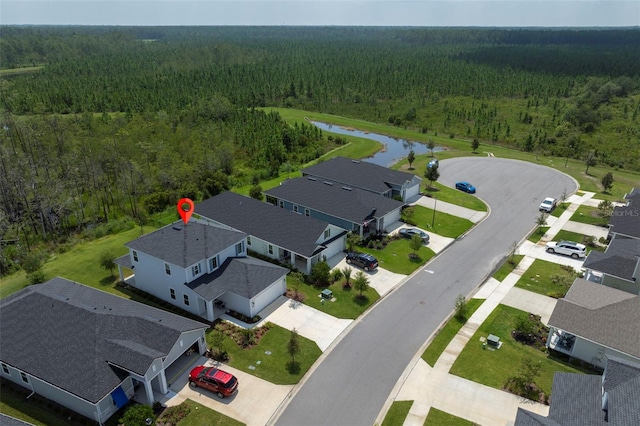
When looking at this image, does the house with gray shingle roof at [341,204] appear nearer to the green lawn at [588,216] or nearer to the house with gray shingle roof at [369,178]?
the house with gray shingle roof at [369,178]

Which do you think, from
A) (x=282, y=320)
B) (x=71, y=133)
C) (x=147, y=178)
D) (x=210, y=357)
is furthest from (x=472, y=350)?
(x=71, y=133)

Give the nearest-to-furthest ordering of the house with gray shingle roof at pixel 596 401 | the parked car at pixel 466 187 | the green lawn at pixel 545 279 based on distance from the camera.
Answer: the house with gray shingle roof at pixel 596 401
the green lawn at pixel 545 279
the parked car at pixel 466 187

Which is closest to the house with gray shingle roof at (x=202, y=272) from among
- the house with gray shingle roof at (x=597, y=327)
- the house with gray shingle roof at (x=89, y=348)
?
the house with gray shingle roof at (x=89, y=348)

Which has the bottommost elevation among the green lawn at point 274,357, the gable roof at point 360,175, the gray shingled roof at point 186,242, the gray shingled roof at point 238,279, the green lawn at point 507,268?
the green lawn at point 507,268

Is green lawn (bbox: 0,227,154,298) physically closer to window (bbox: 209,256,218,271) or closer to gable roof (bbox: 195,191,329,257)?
window (bbox: 209,256,218,271)

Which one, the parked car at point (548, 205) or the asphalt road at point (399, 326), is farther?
the parked car at point (548, 205)

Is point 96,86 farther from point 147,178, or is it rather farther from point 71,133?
point 147,178
